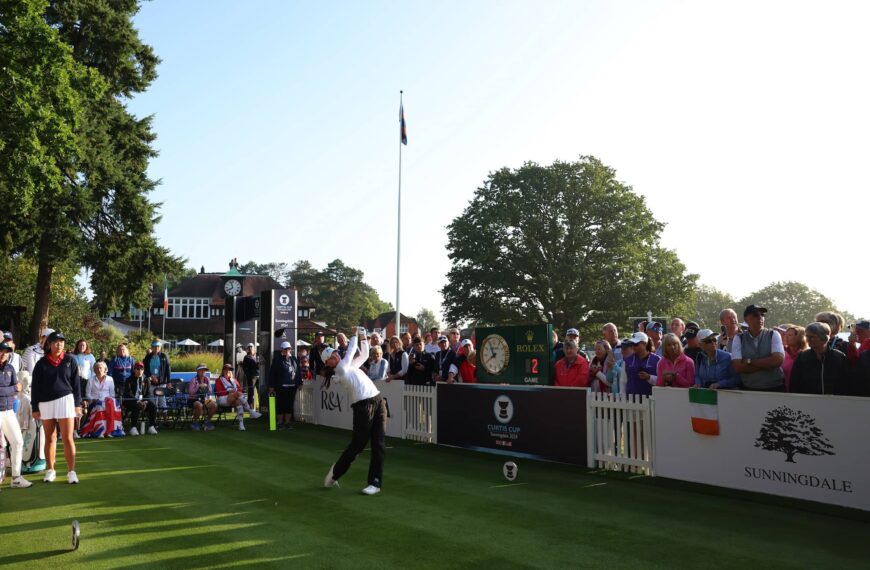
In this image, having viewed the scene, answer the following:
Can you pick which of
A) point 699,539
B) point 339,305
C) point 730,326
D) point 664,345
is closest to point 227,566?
point 699,539

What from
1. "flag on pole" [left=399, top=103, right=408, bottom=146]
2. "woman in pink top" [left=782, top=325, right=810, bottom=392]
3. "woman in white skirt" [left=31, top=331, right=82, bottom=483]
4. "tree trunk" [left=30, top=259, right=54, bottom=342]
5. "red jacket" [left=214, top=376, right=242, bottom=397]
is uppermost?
"flag on pole" [left=399, top=103, right=408, bottom=146]

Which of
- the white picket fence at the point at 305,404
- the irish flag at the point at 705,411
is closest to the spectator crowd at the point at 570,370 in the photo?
the irish flag at the point at 705,411

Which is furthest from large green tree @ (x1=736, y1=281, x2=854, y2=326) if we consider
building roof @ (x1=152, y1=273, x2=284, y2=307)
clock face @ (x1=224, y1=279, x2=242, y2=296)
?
clock face @ (x1=224, y1=279, x2=242, y2=296)

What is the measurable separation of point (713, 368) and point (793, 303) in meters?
→ 120

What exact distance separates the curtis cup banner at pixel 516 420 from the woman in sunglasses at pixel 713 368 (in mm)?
1855

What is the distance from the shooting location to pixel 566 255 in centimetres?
4422

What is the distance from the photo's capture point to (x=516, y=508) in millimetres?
7984

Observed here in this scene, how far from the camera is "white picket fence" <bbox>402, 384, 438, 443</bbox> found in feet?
45.4

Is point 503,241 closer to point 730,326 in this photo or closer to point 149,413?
point 149,413

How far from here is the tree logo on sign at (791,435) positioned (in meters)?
7.96

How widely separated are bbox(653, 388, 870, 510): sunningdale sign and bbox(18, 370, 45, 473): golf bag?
29.1ft

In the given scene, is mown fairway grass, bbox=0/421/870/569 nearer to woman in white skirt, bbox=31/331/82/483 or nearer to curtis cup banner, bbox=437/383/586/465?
curtis cup banner, bbox=437/383/586/465

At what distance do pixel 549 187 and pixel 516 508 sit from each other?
38.7 metres

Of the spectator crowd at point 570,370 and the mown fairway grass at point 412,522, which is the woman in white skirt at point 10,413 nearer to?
the spectator crowd at point 570,370
